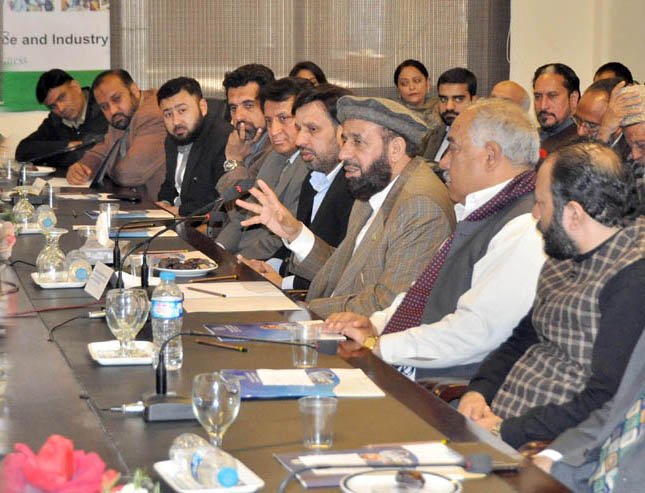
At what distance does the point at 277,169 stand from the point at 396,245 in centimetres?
185

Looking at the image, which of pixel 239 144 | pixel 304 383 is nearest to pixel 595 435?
pixel 304 383

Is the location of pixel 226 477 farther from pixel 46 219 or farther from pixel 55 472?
pixel 46 219

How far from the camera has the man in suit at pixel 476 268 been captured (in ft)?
8.95

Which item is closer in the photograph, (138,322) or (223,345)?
(138,322)

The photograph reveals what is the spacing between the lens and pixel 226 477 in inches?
60.5

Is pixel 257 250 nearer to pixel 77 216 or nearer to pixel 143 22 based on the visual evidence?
pixel 77 216

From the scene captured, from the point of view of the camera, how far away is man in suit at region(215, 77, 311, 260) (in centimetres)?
464

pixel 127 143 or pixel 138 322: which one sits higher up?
pixel 127 143

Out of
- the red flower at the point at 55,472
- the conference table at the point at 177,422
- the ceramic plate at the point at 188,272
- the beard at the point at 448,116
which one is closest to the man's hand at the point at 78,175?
the beard at the point at 448,116

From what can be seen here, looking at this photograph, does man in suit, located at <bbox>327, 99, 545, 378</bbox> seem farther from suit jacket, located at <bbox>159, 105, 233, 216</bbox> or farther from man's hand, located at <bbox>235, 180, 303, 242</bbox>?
suit jacket, located at <bbox>159, 105, 233, 216</bbox>

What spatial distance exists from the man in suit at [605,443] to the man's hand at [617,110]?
2.39 meters

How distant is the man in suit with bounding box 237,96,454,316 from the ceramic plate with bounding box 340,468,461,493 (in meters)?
1.62

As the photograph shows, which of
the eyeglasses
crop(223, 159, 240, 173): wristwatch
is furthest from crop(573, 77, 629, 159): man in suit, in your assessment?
crop(223, 159, 240, 173): wristwatch

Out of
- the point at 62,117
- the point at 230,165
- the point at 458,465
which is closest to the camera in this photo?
the point at 458,465
